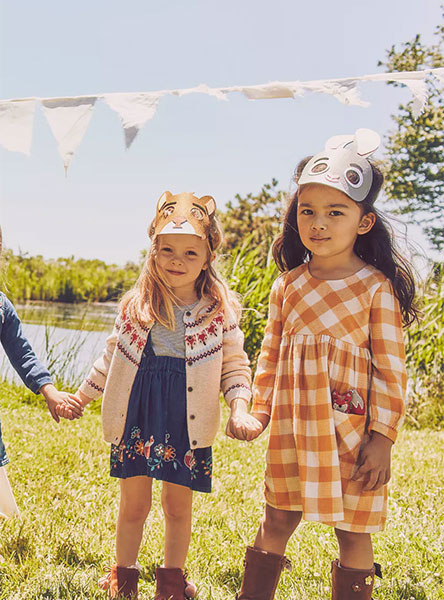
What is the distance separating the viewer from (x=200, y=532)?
114 inches

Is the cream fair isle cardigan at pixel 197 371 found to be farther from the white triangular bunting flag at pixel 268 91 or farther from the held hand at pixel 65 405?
the white triangular bunting flag at pixel 268 91

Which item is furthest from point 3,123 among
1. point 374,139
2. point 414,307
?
point 414,307

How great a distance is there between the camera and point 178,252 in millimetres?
2289

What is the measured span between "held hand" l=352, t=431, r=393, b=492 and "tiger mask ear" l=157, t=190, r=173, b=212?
1.14 metres

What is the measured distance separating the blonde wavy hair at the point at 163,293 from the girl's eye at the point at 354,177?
0.55 metres

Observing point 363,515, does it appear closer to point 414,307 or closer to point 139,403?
point 414,307

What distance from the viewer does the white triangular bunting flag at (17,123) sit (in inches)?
107

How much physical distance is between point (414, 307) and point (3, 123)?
1.89 metres

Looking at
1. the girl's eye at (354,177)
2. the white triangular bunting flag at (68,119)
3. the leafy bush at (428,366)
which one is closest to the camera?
the girl's eye at (354,177)

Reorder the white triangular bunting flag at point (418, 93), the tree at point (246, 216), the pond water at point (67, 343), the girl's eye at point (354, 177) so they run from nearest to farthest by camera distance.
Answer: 1. the girl's eye at point (354, 177)
2. the white triangular bunting flag at point (418, 93)
3. the pond water at point (67, 343)
4. the tree at point (246, 216)

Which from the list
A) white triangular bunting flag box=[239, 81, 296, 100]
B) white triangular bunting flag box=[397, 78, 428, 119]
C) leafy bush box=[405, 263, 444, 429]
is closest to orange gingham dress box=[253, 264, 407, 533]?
white triangular bunting flag box=[397, 78, 428, 119]

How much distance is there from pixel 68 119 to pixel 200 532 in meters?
1.94

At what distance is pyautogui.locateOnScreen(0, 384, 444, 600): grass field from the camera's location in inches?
96.0

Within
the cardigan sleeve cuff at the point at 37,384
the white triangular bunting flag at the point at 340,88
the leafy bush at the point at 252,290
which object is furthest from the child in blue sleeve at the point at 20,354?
the leafy bush at the point at 252,290
